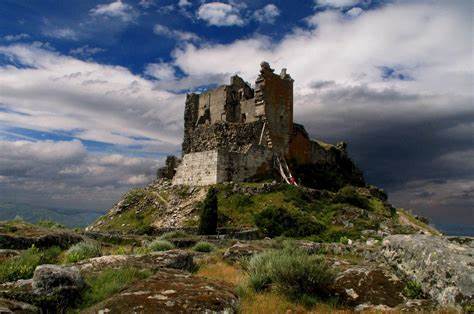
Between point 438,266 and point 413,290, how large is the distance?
723 millimetres

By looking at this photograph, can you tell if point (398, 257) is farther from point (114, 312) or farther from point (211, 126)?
point (211, 126)

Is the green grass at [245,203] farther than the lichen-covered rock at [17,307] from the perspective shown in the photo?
Yes

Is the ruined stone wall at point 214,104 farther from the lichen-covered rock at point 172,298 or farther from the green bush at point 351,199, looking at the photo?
the lichen-covered rock at point 172,298

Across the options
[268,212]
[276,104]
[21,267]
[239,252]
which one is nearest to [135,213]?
[268,212]

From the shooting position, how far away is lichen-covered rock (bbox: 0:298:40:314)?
510 cm

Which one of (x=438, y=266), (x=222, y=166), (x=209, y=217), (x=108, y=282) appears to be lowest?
(x=209, y=217)

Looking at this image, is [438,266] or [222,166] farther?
[222,166]

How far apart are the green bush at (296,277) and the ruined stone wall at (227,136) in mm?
30834

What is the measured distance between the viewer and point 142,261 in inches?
354

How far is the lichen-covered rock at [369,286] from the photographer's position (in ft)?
24.3

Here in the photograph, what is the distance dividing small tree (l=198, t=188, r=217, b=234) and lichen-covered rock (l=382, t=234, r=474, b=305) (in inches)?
711

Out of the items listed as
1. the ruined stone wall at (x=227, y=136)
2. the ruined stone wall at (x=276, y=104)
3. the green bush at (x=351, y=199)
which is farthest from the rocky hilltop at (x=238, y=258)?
the ruined stone wall at (x=276, y=104)

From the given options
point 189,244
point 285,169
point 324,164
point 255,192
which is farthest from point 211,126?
point 189,244

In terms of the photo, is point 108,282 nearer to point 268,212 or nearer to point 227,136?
point 268,212
